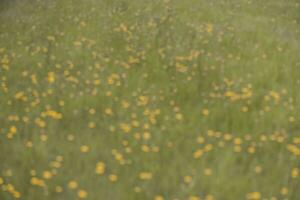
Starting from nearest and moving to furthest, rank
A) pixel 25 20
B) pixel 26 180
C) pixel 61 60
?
1. pixel 26 180
2. pixel 61 60
3. pixel 25 20

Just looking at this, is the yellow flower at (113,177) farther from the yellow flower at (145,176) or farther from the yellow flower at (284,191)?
the yellow flower at (284,191)

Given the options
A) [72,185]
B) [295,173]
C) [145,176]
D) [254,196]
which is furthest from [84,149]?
[295,173]

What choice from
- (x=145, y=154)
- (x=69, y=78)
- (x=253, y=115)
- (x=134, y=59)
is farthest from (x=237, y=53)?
(x=145, y=154)

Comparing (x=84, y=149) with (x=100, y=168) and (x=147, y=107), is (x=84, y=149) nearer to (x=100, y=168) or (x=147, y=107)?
(x=100, y=168)

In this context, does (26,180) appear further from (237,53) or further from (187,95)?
(237,53)

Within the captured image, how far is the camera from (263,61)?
7879mm

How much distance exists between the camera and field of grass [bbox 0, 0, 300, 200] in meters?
4.86

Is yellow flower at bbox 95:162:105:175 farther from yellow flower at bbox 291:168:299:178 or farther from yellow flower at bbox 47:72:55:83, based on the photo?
Answer: yellow flower at bbox 47:72:55:83

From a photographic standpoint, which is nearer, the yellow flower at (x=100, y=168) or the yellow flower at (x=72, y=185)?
the yellow flower at (x=72, y=185)

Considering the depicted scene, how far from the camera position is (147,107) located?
20.3 ft

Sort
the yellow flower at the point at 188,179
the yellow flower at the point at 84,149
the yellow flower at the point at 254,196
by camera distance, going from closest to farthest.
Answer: the yellow flower at the point at 254,196, the yellow flower at the point at 188,179, the yellow flower at the point at 84,149

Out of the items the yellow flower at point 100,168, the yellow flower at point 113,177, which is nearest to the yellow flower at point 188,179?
the yellow flower at point 113,177

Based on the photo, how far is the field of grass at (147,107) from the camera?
4.86 meters

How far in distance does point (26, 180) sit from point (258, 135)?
2584 mm
